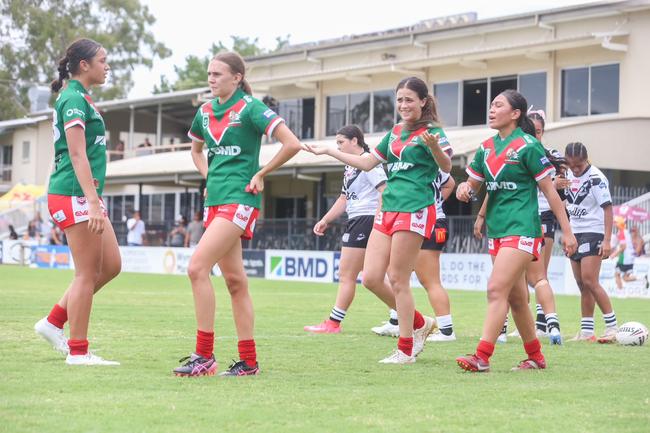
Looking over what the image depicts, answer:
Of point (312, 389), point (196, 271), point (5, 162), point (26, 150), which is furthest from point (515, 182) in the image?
point (5, 162)

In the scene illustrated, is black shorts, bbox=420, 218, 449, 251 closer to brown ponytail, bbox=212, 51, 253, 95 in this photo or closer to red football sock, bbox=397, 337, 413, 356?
red football sock, bbox=397, 337, 413, 356

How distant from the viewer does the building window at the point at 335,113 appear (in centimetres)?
4047

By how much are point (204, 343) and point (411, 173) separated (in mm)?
2114

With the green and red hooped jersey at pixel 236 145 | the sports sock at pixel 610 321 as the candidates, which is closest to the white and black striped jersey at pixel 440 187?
the sports sock at pixel 610 321

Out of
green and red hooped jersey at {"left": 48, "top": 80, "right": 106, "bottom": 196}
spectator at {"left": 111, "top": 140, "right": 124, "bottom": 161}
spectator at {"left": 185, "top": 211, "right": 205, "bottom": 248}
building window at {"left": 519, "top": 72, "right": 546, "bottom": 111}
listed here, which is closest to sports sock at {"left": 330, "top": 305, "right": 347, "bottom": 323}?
green and red hooped jersey at {"left": 48, "top": 80, "right": 106, "bottom": 196}

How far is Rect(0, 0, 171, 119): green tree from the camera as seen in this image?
6341 cm

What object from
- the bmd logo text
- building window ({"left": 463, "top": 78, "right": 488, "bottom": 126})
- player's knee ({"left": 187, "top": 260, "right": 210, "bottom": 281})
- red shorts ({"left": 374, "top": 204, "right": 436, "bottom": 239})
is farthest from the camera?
building window ({"left": 463, "top": 78, "right": 488, "bottom": 126})

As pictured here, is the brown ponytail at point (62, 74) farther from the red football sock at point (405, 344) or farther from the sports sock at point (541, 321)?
the sports sock at point (541, 321)

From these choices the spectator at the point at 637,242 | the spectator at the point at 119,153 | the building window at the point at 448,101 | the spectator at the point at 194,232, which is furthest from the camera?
the spectator at the point at 119,153

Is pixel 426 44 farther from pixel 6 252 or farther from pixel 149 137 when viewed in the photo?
pixel 149 137

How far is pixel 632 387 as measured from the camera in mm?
7422

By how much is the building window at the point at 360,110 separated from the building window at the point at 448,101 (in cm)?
319

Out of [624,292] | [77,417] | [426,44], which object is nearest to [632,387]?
[77,417]

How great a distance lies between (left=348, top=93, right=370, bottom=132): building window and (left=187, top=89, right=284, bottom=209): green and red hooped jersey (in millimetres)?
32018
